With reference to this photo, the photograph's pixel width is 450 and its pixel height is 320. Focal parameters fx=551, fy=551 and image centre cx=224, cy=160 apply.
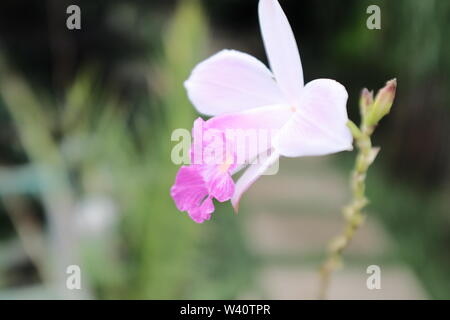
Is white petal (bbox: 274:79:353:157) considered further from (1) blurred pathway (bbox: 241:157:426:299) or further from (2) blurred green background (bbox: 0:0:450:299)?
(1) blurred pathway (bbox: 241:157:426:299)

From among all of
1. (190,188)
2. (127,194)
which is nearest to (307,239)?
(127,194)

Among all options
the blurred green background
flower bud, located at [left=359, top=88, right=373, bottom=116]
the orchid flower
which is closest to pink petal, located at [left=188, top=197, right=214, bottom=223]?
the orchid flower

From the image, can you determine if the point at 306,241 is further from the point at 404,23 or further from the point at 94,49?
the point at 94,49

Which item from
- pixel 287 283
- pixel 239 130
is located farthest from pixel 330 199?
pixel 239 130

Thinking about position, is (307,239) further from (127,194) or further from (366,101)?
(366,101)

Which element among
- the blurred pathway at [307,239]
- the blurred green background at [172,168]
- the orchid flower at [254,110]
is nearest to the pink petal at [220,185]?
the orchid flower at [254,110]
